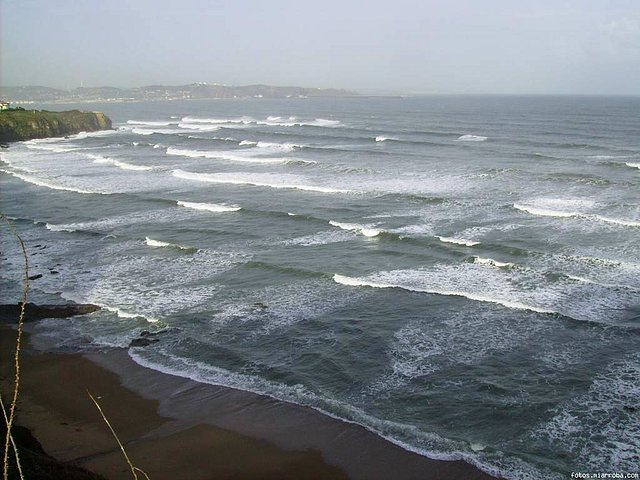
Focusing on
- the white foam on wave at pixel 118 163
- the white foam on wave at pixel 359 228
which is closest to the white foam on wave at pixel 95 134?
the white foam on wave at pixel 118 163

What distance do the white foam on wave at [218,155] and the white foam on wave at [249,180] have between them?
677 centimetres

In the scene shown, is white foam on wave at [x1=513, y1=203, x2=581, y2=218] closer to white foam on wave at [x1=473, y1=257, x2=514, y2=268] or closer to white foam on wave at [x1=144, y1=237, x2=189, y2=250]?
white foam on wave at [x1=473, y1=257, x2=514, y2=268]

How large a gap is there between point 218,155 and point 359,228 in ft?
91.2

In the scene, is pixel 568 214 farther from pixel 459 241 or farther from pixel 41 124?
pixel 41 124

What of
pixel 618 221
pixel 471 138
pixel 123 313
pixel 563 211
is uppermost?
pixel 471 138

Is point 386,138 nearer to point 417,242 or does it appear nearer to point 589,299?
point 417,242

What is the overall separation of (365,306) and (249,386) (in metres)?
5.24

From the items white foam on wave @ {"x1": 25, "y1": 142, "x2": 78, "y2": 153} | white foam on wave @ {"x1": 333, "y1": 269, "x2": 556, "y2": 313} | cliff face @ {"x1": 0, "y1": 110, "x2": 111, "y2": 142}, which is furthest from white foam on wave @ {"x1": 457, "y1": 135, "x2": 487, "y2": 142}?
cliff face @ {"x1": 0, "y1": 110, "x2": 111, "y2": 142}

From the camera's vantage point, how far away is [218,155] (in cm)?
4916

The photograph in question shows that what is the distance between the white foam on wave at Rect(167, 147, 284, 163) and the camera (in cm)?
4559

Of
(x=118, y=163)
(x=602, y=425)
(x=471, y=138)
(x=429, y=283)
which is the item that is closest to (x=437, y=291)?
(x=429, y=283)

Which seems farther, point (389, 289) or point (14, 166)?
point (14, 166)

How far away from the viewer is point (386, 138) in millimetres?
57844

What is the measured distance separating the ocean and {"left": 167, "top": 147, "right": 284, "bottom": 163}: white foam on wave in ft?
21.4
